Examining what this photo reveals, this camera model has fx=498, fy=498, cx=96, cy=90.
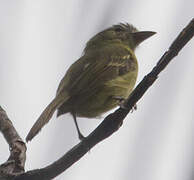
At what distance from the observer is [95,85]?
3967mm

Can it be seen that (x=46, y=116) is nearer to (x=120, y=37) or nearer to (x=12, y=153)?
(x=12, y=153)

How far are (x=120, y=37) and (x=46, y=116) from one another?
7.75 feet

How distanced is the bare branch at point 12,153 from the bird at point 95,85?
0.28m

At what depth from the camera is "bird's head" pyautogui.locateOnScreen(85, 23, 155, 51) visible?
17.9ft

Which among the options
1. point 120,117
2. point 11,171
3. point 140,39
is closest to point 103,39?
point 140,39

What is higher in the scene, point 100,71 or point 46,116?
point 100,71

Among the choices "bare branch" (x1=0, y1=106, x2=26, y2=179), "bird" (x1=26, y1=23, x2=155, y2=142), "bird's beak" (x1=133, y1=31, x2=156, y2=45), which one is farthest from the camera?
"bird's beak" (x1=133, y1=31, x2=156, y2=45)

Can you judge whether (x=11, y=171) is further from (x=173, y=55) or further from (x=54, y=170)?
(x=173, y=55)

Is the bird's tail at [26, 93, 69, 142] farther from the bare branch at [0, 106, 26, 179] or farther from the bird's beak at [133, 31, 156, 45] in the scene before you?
the bird's beak at [133, 31, 156, 45]

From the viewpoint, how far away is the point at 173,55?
2252 mm

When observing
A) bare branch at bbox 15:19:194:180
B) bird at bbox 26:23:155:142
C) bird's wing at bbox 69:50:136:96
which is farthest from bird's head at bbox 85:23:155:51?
bare branch at bbox 15:19:194:180

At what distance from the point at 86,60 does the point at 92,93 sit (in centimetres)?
85

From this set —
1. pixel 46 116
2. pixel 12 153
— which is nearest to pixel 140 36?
pixel 46 116

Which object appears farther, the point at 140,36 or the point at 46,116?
the point at 140,36
